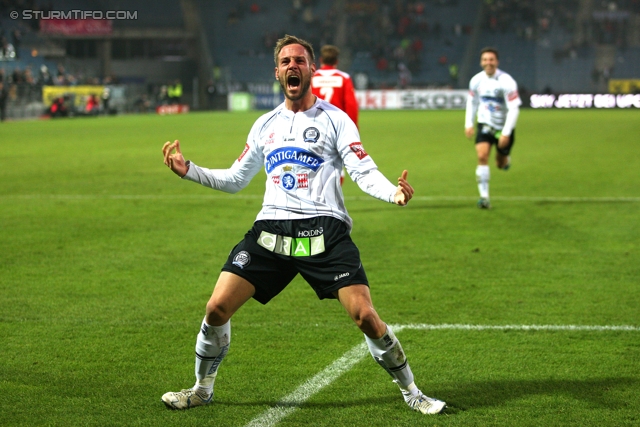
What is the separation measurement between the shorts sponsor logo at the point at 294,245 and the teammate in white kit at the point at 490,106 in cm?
868

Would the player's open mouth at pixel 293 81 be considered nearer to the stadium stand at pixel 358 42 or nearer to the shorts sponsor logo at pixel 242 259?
the shorts sponsor logo at pixel 242 259

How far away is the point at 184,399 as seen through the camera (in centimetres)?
471

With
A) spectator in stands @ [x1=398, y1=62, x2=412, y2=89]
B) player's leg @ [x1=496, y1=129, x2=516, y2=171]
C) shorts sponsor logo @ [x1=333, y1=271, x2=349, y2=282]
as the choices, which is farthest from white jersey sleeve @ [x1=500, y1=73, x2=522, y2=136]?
spectator in stands @ [x1=398, y1=62, x2=412, y2=89]

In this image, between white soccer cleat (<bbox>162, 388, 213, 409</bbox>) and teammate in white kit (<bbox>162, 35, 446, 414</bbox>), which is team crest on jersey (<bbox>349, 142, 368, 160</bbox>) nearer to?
teammate in white kit (<bbox>162, 35, 446, 414</bbox>)

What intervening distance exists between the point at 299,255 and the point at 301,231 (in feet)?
0.42

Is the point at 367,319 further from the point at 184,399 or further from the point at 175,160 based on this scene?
the point at 175,160

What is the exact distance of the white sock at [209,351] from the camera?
468 centimetres

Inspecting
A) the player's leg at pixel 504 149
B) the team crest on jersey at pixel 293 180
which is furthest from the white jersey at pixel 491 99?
the team crest on jersey at pixel 293 180

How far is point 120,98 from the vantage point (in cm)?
5188

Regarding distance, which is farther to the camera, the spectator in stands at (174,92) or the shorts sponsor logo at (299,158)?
the spectator in stands at (174,92)

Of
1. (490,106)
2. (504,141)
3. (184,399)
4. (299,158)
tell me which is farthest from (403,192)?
(490,106)

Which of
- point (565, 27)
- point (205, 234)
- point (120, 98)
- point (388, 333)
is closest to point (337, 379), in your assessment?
point (388, 333)

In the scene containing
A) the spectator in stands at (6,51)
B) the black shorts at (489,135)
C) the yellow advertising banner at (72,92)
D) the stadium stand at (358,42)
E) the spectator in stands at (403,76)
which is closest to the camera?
the black shorts at (489,135)

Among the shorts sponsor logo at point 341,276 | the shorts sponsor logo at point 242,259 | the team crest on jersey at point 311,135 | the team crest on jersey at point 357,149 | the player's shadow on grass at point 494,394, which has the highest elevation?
the team crest on jersey at point 311,135
